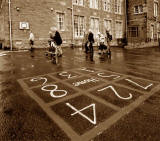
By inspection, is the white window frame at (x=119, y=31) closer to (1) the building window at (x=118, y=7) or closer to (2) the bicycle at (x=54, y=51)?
(1) the building window at (x=118, y=7)

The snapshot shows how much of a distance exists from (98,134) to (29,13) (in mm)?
17585

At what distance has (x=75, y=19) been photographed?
69.6 feet

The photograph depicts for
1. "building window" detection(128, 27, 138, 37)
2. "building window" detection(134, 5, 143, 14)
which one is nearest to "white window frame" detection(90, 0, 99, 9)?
"building window" detection(134, 5, 143, 14)

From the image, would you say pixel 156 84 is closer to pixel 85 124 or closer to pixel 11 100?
pixel 85 124

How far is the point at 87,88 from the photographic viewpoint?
181 inches

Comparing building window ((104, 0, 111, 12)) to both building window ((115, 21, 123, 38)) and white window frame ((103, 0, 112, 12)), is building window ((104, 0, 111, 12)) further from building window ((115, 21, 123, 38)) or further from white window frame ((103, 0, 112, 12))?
building window ((115, 21, 123, 38))

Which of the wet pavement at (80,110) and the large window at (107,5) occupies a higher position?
the large window at (107,5)

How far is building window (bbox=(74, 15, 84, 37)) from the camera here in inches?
839

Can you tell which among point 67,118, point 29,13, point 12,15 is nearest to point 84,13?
point 29,13

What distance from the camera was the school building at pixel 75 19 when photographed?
16609 millimetres

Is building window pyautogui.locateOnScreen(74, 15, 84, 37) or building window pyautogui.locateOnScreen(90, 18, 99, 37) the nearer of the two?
building window pyautogui.locateOnScreen(74, 15, 84, 37)

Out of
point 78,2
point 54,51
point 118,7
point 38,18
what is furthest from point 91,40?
point 118,7

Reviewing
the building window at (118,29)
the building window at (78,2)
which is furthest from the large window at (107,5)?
the building window at (78,2)

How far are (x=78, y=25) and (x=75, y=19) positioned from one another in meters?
0.90
